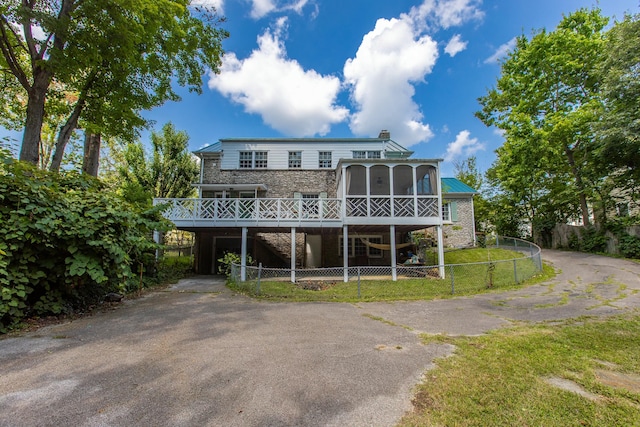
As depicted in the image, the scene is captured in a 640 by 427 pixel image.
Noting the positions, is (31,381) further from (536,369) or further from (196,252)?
(196,252)

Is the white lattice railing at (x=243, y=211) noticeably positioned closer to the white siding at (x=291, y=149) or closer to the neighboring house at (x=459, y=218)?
the white siding at (x=291, y=149)

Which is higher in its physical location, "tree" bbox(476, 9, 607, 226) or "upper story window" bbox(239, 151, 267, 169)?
"tree" bbox(476, 9, 607, 226)

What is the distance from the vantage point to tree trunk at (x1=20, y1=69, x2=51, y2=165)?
852 centimetres

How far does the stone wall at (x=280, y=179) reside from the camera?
55.2ft

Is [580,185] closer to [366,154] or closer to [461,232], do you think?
[461,232]

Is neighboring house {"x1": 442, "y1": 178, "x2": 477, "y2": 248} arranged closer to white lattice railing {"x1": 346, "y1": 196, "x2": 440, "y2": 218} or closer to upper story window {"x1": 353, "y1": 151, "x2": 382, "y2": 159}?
upper story window {"x1": 353, "y1": 151, "x2": 382, "y2": 159}

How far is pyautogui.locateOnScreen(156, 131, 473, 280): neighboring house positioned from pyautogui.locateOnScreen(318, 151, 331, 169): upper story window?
6cm

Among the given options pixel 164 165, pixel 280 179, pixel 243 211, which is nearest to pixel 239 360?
pixel 243 211

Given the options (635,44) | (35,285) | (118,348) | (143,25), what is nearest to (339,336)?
(118,348)

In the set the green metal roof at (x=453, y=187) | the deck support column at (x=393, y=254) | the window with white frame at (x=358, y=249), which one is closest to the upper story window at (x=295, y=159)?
the window with white frame at (x=358, y=249)

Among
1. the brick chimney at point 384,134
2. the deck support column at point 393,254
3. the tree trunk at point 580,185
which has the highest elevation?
the brick chimney at point 384,134

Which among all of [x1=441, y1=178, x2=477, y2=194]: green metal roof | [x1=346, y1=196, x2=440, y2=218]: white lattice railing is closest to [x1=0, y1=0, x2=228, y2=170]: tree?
[x1=346, y1=196, x2=440, y2=218]: white lattice railing

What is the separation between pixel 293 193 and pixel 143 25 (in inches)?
388

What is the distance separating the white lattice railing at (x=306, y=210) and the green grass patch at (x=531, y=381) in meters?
7.97
